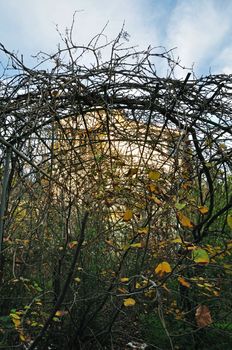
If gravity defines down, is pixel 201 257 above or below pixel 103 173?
below

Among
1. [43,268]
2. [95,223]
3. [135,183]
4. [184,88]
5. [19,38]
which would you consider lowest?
[43,268]

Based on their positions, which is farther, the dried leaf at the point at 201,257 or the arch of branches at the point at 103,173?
the arch of branches at the point at 103,173

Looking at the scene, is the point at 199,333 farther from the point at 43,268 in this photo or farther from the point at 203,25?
the point at 203,25

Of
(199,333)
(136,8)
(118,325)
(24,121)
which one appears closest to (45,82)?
(24,121)

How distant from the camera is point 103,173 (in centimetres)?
307

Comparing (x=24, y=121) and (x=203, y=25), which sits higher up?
(x=203, y=25)

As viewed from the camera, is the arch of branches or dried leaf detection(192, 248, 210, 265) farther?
the arch of branches

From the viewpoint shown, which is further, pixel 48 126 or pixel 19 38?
pixel 48 126

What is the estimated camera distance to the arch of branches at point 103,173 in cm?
245

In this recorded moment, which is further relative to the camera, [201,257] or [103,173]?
[103,173]

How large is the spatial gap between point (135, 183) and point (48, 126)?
2.41ft

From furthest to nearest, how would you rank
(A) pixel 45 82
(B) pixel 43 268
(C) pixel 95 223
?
(B) pixel 43 268 < (C) pixel 95 223 < (A) pixel 45 82

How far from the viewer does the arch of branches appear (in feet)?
8.05

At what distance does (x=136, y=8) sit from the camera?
2.74 meters
